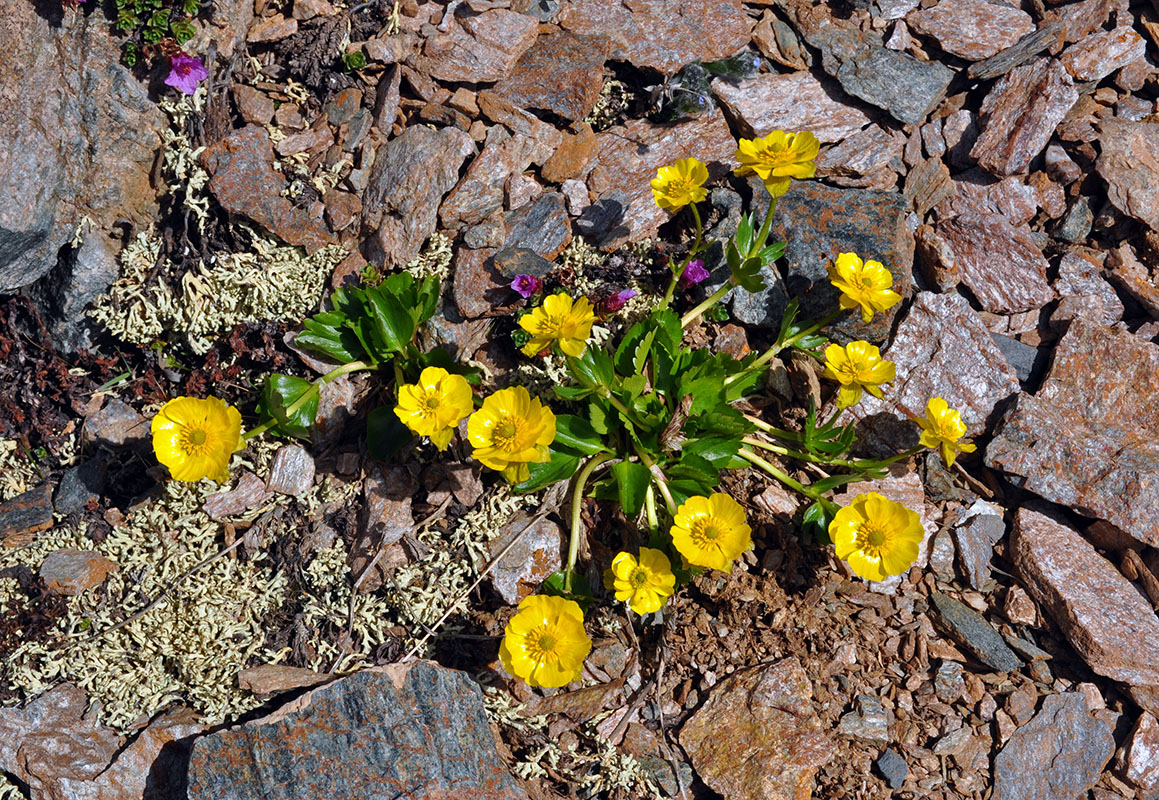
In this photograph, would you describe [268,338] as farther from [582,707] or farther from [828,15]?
[828,15]

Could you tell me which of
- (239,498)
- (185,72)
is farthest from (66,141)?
(239,498)

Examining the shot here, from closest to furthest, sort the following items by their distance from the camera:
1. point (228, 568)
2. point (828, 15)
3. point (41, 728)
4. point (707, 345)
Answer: point (41, 728), point (228, 568), point (707, 345), point (828, 15)

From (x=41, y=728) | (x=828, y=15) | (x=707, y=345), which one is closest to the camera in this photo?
(x=41, y=728)

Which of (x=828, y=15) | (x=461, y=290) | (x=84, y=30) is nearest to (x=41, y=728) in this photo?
(x=461, y=290)

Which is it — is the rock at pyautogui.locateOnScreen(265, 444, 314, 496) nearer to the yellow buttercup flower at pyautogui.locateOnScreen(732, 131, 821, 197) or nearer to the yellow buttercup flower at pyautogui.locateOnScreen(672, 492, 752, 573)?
the yellow buttercup flower at pyautogui.locateOnScreen(672, 492, 752, 573)

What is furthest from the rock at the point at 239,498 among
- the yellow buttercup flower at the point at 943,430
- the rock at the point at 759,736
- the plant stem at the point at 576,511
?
the yellow buttercup flower at the point at 943,430

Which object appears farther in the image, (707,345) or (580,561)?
(707,345)

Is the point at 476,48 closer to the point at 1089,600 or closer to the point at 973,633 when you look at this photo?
the point at 973,633
